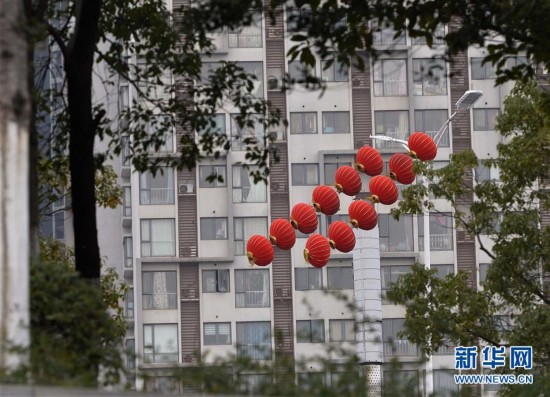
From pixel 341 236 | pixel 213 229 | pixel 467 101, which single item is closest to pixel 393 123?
pixel 213 229

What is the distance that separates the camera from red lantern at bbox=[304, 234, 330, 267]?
40.6 metres

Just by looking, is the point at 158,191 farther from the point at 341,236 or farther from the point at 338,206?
the point at 338,206

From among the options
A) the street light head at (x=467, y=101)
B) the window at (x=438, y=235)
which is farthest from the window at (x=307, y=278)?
the street light head at (x=467, y=101)

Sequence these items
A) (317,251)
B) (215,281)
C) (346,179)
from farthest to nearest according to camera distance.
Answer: (215,281)
(317,251)
(346,179)

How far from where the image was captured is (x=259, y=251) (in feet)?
127

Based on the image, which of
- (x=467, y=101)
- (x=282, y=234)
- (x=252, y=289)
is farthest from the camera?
(x=252, y=289)

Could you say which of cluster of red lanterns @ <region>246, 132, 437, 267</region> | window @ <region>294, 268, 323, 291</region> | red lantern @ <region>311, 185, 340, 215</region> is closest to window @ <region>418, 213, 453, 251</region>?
window @ <region>294, 268, 323, 291</region>

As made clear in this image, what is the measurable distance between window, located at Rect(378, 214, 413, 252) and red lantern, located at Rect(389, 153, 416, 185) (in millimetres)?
29346

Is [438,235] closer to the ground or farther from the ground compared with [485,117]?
closer to the ground

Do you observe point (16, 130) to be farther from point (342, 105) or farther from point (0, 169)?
point (342, 105)

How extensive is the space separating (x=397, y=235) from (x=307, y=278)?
13.9ft

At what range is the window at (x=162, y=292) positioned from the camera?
6806 centimetres

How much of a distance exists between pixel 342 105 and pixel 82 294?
57808 millimetres

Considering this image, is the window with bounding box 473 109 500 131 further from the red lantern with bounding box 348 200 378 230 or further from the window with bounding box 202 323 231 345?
the red lantern with bounding box 348 200 378 230
